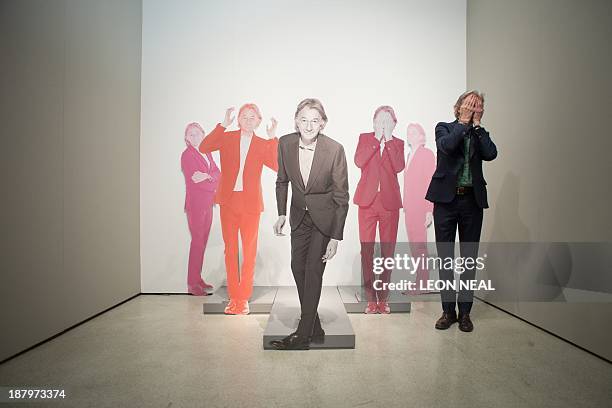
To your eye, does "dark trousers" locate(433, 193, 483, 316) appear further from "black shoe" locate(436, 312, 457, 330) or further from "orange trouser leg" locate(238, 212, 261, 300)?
"orange trouser leg" locate(238, 212, 261, 300)

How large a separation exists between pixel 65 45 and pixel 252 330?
9.55 ft

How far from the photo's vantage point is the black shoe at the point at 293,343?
2738mm

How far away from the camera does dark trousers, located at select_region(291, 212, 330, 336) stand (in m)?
2.79

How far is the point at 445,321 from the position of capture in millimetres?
3312

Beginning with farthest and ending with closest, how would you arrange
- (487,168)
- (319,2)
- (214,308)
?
(319,2) < (487,168) < (214,308)

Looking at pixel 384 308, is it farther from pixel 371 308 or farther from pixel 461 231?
pixel 461 231

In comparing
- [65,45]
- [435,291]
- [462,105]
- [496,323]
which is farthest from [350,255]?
[65,45]

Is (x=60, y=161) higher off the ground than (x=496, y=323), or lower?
higher

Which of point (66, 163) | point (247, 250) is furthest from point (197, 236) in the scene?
point (66, 163)

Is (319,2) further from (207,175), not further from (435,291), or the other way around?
(435,291)

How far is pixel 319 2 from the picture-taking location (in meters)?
4.67

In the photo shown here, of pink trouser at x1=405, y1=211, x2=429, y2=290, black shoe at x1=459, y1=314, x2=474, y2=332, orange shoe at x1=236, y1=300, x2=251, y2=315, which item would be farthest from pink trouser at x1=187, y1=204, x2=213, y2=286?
black shoe at x1=459, y1=314, x2=474, y2=332

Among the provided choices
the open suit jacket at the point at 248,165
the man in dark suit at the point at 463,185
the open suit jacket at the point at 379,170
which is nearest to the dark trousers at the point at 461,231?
the man in dark suit at the point at 463,185

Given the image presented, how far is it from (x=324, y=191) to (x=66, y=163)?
222 centimetres
